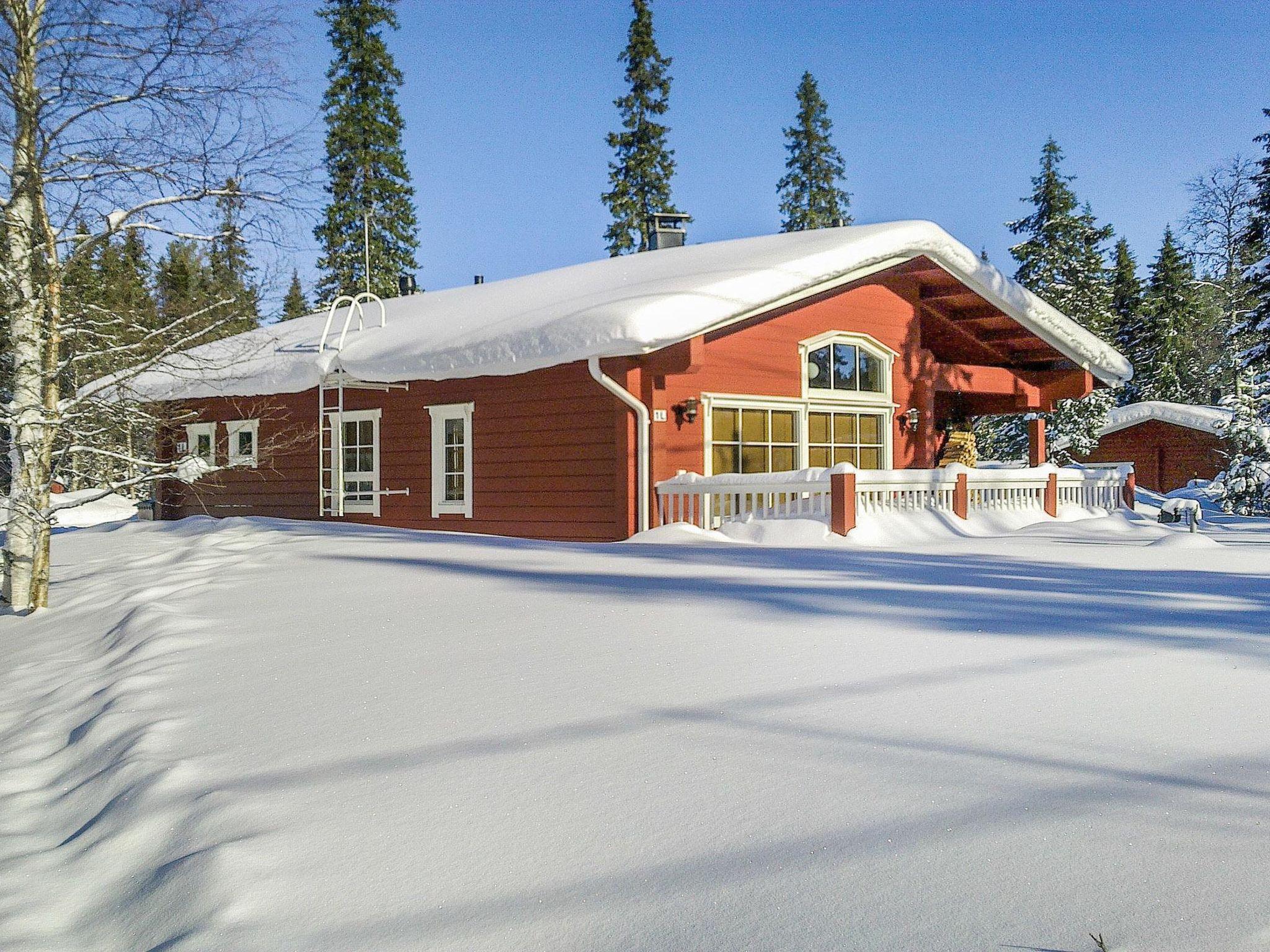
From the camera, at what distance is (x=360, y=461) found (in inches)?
652

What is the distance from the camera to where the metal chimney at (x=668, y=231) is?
1972cm

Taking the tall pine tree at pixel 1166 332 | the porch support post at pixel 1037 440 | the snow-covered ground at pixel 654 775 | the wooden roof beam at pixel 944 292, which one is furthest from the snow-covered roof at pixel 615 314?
the tall pine tree at pixel 1166 332

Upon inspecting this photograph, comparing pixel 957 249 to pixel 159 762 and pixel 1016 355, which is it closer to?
pixel 1016 355

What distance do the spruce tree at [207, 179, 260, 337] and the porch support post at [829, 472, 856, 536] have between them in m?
5.95

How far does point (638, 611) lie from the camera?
20.7 ft

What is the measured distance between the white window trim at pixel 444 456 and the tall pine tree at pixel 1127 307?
3397 centimetres

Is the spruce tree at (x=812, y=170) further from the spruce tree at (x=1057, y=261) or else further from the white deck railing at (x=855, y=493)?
the white deck railing at (x=855, y=493)

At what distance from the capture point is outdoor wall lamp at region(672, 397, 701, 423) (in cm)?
1355

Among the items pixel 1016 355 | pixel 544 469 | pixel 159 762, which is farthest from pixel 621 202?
pixel 159 762

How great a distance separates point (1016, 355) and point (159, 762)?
54.4ft

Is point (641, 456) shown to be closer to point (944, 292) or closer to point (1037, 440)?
point (944, 292)

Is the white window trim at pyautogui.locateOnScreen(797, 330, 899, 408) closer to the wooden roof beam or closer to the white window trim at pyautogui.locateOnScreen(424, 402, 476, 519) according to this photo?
the wooden roof beam

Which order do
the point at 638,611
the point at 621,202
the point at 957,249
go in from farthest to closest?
the point at 621,202
the point at 957,249
the point at 638,611

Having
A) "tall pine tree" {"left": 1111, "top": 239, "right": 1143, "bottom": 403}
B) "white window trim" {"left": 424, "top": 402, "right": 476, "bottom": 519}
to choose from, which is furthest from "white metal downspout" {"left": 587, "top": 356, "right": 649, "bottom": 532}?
"tall pine tree" {"left": 1111, "top": 239, "right": 1143, "bottom": 403}
